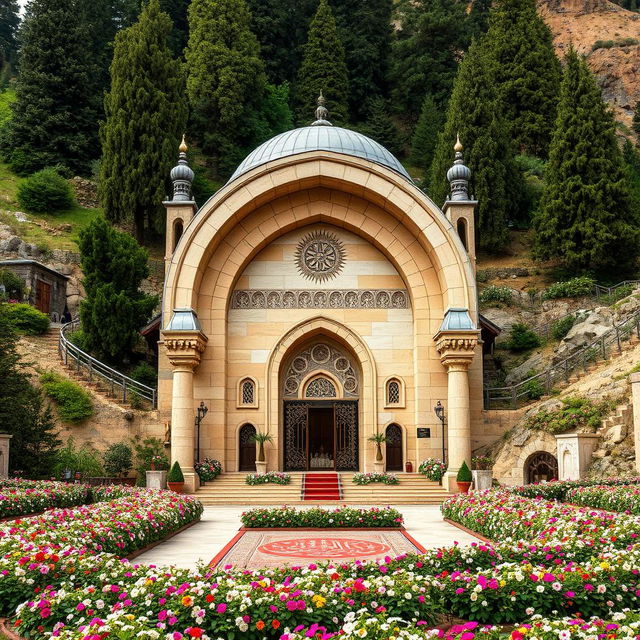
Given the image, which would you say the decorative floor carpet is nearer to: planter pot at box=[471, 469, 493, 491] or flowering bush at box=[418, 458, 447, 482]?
planter pot at box=[471, 469, 493, 491]

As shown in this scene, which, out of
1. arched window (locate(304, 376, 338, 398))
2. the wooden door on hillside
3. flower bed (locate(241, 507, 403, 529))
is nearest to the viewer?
flower bed (locate(241, 507, 403, 529))

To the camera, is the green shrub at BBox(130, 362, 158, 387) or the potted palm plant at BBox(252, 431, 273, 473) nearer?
the potted palm plant at BBox(252, 431, 273, 473)

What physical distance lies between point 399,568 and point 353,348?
1812 cm

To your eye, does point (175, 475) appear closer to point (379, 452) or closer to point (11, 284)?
point (379, 452)

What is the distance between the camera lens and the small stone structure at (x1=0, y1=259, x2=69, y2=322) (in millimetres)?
34344

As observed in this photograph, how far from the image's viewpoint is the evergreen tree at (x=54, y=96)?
4884 cm

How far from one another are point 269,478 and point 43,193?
28.3 meters

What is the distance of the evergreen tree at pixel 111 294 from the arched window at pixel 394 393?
1185 cm

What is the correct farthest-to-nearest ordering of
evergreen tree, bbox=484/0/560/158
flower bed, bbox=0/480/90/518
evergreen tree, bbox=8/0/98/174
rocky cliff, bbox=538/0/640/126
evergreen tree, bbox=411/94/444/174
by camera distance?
rocky cliff, bbox=538/0/640/126
evergreen tree, bbox=411/94/444/174
evergreen tree, bbox=484/0/560/158
evergreen tree, bbox=8/0/98/174
flower bed, bbox=0/480/90/518

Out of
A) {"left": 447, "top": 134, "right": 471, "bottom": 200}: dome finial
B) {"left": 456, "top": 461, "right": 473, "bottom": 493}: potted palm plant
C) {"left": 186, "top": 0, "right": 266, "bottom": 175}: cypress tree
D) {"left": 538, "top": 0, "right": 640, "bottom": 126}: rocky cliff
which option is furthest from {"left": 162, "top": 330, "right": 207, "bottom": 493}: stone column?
{"left": 538, "top": 0, "right": 640, "bottom": 126}: rocky cliff

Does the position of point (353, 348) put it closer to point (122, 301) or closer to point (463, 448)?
point (463, 448)

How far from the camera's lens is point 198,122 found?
50.9 meters

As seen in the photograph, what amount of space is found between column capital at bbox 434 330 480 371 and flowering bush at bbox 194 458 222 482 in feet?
28.8

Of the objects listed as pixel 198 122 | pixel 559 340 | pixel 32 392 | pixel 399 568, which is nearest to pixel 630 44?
pixel 198 122
